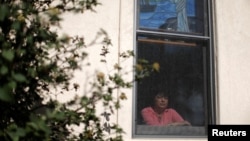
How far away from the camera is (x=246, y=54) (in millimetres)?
3932

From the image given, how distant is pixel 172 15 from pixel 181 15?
0.11 metres

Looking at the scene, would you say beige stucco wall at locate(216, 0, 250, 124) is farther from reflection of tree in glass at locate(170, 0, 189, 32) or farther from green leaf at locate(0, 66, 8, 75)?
green leaf at locate(0, 66, 8, 75)

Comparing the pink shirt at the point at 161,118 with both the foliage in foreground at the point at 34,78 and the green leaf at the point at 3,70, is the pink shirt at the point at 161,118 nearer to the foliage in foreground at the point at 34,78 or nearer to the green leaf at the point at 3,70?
the foliage in foreground at the point at 34,78

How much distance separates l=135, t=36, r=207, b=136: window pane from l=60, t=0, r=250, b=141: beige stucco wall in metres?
0.18

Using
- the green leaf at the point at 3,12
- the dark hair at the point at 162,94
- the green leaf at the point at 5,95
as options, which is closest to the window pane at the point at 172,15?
the dark hair at the point at 162,94

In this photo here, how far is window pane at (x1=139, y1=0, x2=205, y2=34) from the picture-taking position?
148 inches

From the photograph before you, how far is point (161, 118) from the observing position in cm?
362

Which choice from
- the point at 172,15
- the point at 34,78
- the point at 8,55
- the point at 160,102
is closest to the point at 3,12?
the point at 8,55

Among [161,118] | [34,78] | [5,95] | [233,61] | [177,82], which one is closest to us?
[5,95]

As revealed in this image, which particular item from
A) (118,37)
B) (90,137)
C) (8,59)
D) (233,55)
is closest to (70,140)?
(90,137)

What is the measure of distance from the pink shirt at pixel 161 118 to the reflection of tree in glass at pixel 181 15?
954 millimetres

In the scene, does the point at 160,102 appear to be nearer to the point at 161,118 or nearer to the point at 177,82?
the point at 161,118

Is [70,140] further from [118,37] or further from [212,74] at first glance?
[212,74]

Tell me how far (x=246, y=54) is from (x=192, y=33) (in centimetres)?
69
